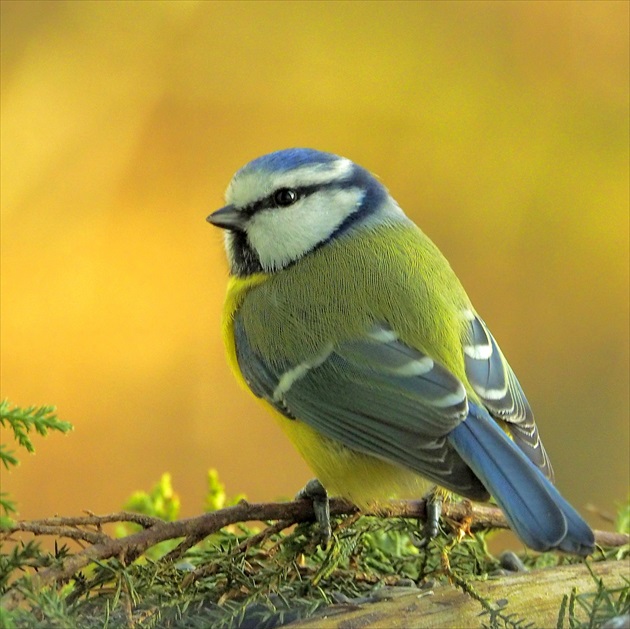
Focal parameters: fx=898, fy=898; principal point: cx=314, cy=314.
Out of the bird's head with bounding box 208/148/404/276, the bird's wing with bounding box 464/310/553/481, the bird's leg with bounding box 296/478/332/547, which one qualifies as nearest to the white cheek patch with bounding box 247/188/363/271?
the bird's head with bounding box 208/148/404/276

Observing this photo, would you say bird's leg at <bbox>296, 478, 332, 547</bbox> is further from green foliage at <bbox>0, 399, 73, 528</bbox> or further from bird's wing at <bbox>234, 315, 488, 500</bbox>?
green foliage at <bbox>0, 399, 73, 528</bbox>

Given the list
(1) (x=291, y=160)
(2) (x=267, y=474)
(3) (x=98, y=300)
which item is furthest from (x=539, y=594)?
(3) (x=98, y=300)

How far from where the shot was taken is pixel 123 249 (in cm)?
298

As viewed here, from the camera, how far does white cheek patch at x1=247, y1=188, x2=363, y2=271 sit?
170 cm

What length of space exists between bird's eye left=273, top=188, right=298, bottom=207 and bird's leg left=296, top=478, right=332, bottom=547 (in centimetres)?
58

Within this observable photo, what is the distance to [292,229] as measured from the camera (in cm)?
172

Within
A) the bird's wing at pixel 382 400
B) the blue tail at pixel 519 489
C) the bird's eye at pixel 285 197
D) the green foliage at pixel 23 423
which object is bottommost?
the blue tail at pixel 519 489

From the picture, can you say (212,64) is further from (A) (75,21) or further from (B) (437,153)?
(B) (437,153)

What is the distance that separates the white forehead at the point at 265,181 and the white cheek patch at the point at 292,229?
3 cm

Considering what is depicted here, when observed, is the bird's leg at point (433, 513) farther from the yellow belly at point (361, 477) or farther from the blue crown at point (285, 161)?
the blue crown at point (285, 161)

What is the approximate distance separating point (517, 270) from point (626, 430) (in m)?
0.70

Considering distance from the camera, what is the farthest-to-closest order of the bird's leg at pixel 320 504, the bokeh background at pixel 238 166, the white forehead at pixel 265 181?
the bokeh background at pixel 238 166 → the white forehead at pixel 265 181 → the bird's leg at pixel 320 504

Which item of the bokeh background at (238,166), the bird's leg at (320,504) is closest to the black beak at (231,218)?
the bird's leg at (320,504)

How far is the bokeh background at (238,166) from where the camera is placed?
2.88 m
